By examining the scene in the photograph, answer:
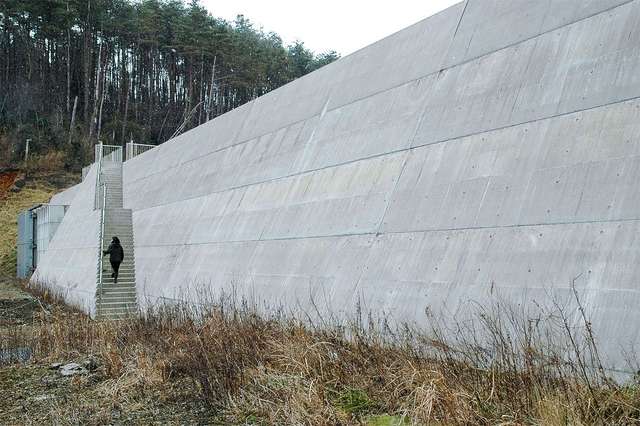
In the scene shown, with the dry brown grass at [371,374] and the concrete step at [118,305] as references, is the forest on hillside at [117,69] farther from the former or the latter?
the dry brown grass at [371,374]

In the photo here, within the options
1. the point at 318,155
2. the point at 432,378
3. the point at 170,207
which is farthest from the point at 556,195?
the point at 170,207

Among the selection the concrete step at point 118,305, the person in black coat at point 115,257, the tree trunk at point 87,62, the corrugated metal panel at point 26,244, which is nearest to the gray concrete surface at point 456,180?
the concrete step at point 118,305

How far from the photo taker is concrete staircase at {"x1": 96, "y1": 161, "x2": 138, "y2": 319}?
17328mm

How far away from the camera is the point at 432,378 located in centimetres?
536

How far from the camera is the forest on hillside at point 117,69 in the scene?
4809cm

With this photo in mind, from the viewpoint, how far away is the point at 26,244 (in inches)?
1254

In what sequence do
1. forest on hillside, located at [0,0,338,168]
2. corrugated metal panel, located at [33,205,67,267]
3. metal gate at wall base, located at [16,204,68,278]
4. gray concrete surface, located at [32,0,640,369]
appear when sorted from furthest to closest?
1. forest on hillside, located at [0,0,338,168]
2. metal gate at wall base, located at [16,204,68,278]
3. corrugated metal panel, located at [33,205,67,267]
4. gray concrete surface, located at [32,0,640,369]

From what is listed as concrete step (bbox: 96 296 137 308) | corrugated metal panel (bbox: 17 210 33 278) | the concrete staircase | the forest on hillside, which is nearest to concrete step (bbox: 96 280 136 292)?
the concrete staircase

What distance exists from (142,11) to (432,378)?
5431cm

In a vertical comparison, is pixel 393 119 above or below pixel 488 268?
above

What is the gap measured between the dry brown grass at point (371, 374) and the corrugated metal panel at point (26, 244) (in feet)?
78.7

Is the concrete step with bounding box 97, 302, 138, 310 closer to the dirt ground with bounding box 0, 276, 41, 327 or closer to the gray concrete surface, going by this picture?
the dirt ground with bounding box 0, 276, 41, 327

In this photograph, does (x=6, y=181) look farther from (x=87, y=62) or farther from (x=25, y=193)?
(x=87, y=62)

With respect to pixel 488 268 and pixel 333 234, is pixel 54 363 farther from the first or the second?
pixel 488 268
